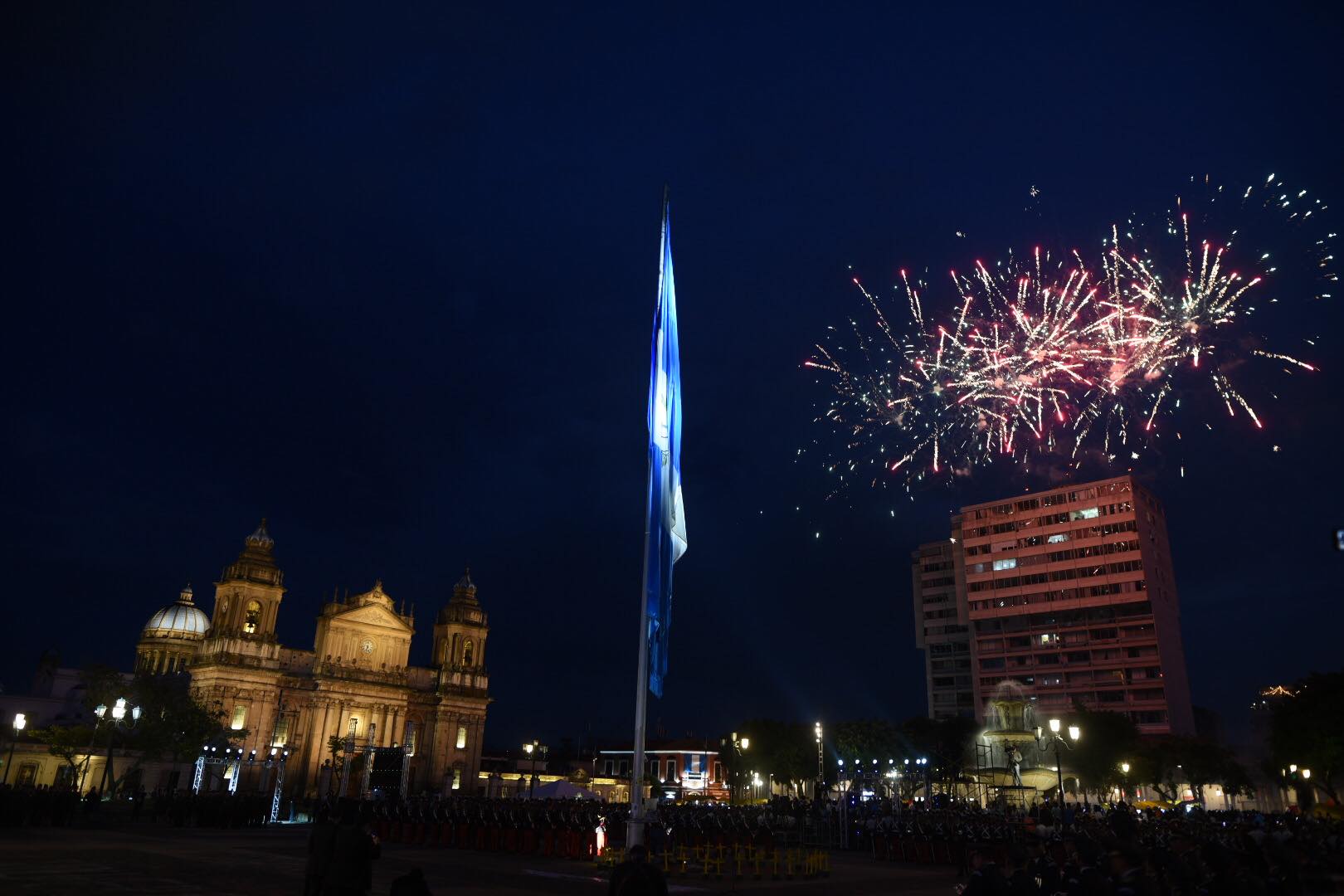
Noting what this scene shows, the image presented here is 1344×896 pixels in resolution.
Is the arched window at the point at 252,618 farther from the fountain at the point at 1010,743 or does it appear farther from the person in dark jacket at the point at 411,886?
the person in dark jacket at the point at 411,886

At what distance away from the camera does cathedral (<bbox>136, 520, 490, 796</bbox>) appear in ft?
229

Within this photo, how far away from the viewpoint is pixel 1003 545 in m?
112

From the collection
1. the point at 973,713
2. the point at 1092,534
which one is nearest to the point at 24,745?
the point at 973,713

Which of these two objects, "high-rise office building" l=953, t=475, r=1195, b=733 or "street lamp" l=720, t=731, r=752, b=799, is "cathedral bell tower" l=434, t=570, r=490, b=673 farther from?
"high-rise office building" l=953, t=475, r=1195, b=733

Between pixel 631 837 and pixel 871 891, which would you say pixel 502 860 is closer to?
pixel 871 891

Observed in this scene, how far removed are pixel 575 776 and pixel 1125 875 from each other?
74.8 m

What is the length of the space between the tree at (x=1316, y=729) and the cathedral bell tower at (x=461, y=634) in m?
69.7

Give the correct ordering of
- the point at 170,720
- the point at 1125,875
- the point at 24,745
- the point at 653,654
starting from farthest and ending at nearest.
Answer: the point at 24,745 → the point at 170,720 → the point at 653,654 → the point at 1125,875

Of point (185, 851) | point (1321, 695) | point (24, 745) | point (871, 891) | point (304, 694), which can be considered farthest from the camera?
point (304, 694)

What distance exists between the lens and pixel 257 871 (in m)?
20.2

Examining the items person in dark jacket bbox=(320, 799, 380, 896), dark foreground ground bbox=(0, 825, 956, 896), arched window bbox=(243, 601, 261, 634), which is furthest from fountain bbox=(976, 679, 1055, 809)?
person in dark jacket bbox=(320, 799, 380, 896)

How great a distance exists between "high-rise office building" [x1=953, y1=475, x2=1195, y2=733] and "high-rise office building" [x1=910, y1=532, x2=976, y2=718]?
5635 millimetres

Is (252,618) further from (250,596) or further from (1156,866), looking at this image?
(1156,866)

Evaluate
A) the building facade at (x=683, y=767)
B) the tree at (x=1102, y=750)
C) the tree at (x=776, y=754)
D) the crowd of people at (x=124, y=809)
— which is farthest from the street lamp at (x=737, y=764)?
the crowd of people at (x=124, y=809)
